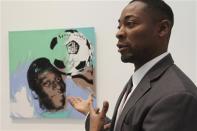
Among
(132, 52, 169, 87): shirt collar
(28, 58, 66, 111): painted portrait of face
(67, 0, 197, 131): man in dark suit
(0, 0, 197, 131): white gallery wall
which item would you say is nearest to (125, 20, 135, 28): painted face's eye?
(67, 0, 197, 131): man in dark suit

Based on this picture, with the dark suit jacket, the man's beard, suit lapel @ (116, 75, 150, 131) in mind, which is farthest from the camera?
the man's beard

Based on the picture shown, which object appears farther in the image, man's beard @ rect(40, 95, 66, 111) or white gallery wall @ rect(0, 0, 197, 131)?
man's beard @ rect(40, 95, 66, 111)

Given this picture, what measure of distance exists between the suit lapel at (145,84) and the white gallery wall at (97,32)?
847mm

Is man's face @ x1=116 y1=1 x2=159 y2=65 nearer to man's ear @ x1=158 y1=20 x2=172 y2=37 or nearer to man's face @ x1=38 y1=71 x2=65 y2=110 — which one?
man's ear @ x1=158 y1=20 x2=172 y2=37

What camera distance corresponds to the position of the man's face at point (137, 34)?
996 mm

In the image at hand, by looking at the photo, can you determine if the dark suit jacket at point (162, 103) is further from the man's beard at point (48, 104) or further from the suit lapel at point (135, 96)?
the man's beard at point (48, 104)

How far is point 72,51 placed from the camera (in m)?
1.89

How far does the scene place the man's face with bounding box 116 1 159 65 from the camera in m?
1.00

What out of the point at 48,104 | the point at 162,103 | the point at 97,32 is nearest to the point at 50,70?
the point at 48,104

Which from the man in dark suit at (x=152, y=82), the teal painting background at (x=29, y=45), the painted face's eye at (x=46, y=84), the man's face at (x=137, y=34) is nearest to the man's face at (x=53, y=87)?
the painted face's eye at (x=46, y=84)

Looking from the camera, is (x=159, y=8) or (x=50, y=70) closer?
(x=159, y=8)

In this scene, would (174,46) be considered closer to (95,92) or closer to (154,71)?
(95,92)

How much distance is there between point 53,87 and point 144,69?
3.25 feet

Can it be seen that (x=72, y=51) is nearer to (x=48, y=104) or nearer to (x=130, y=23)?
(x=48, y=104)
